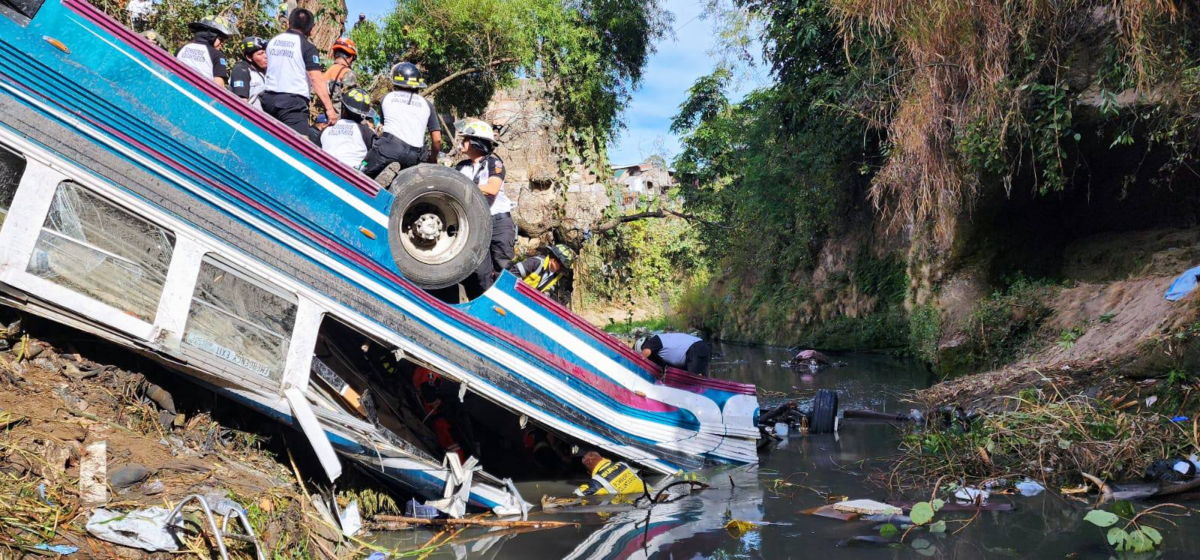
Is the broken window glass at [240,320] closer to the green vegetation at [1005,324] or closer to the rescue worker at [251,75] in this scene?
the rescue worker at [251,75]

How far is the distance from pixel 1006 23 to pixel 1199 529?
18.7 ft

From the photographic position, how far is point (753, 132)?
70.1ft

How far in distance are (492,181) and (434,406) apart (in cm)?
177

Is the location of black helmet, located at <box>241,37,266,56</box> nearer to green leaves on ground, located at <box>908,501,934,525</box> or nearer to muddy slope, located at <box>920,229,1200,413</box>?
green leaves on ground, located at <box>908,501,934,525</box>

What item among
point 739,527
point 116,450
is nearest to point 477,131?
point 116,450

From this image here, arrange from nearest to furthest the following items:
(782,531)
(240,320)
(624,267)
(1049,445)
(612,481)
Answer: (240,320), (782,531), (1049,445), (612,481), (624,267)

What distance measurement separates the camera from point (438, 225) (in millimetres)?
5484

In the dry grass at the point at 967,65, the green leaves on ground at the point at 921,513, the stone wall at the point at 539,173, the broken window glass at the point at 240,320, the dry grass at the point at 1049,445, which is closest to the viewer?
the broken window glass at the point at 240,320

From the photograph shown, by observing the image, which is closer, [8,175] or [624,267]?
[8,175]

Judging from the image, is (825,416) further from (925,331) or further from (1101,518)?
(925,331)

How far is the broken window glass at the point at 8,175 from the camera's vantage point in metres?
4.03

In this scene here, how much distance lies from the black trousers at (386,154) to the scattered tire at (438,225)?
0.54 meters

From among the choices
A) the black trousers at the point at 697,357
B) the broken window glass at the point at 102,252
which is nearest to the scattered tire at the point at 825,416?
the black trousers at the point at 697,357

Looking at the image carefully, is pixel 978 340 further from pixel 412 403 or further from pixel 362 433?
pixel 362 433
